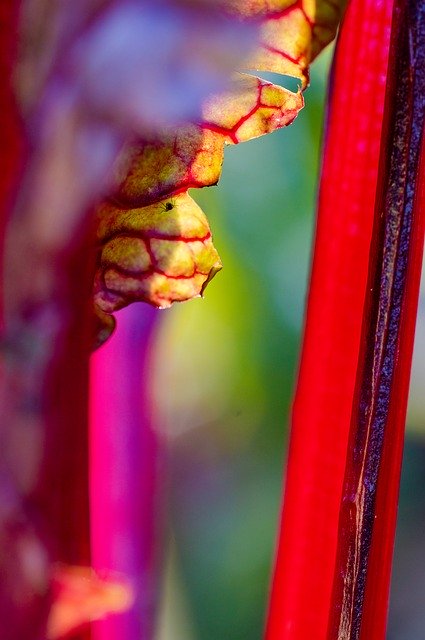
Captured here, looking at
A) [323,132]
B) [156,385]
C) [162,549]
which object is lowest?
[162,549]

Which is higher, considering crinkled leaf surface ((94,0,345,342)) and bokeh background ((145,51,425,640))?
crinkled leaf surface ((94,0,345,342))

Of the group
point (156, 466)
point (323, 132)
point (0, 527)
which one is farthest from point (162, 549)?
point (323, 132)

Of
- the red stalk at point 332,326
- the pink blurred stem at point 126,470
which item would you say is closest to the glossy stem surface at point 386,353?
the red stalk at point 332,326

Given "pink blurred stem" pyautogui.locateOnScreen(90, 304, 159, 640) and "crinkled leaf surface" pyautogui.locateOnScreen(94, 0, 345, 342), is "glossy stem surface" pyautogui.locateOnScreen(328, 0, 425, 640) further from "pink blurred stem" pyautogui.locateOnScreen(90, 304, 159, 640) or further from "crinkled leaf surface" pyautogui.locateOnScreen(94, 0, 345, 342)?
"pink blurred stem" pyautogui.locateOnScreen(90, 304, 159, 640)

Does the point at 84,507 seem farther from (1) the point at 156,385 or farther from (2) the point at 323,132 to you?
(2) the point at 323,132

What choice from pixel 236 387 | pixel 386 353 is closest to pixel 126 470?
pixel 236 387

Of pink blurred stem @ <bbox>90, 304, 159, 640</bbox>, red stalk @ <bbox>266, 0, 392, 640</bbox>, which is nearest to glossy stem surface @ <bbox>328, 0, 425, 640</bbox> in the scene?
red stalk @ <bbox>266, 0, 392, 640</bbox>
